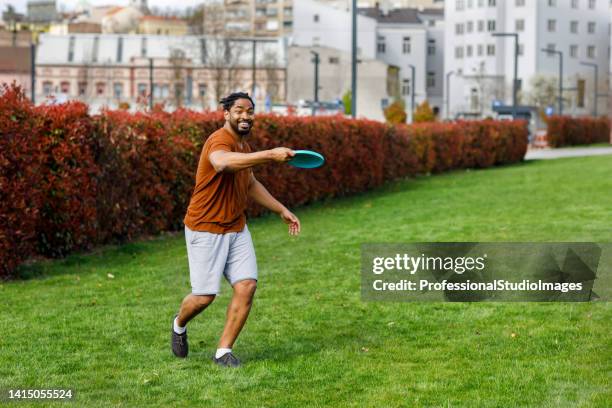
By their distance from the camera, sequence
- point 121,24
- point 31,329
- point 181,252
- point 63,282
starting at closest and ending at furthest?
point 31,329
point 63,282
point 181,252
point 121,24

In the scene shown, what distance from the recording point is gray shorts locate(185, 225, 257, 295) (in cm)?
797

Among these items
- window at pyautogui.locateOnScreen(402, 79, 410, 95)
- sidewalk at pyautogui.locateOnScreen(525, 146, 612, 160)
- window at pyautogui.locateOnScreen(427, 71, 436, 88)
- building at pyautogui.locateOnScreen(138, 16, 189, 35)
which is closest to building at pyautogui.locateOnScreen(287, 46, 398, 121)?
window at pyautogui.locateOnScreen(402, 79, 410, 95)

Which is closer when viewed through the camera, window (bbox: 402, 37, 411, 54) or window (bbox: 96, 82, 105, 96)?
window (bbox: 96, 82, 105, 96)

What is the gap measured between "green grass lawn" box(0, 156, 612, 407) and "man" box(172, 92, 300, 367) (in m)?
0.43

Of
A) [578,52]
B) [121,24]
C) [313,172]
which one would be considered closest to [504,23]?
[578,52]

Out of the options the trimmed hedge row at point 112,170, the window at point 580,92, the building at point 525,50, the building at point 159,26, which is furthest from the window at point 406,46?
the trimmed hedge row at point 112,170

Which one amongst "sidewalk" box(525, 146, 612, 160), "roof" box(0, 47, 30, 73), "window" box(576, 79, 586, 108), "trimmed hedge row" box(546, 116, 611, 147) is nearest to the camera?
"sidewalk" box(525, 146, 612, 160)

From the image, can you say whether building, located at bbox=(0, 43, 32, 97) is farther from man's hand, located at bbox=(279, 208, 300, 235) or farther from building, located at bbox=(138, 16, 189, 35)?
man's hand, located at bbox=(279, 208, 300, 235)

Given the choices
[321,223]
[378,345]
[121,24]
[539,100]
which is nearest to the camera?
[378,345]

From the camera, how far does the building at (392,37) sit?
124 m

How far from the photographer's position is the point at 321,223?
19844 mm

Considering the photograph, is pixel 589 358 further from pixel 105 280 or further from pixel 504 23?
pixel 504 23

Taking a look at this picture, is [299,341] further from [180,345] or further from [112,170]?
[112,170]

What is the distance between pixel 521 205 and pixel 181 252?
8118mm
